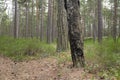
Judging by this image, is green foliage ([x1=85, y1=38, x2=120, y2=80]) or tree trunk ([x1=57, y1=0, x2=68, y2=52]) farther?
tree trunk ([x1=57, y1=0, x2=68, y2=52])

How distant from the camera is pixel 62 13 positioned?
41.4 ft

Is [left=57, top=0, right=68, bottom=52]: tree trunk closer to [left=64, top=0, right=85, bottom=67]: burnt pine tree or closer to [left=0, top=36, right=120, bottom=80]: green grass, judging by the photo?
[left=0, top=36, right=120, bottom=80]: green grass

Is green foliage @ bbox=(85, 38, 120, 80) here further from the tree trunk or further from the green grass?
the tree trunk

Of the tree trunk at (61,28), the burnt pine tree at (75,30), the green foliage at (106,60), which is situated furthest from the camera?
the tree trunk at (61,28)

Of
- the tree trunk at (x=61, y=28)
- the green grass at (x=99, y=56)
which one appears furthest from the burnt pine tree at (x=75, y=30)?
the tree trunk at (x=61, y=28)

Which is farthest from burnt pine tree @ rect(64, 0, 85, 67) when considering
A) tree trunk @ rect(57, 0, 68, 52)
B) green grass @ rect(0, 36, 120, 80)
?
tree trunk @ rect(57, 0, 68, 52)

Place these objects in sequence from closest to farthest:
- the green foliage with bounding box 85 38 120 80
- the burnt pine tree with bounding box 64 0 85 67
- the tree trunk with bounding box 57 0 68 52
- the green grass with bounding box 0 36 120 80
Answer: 1. the green foliage with bounding box 85 38 120 80
2. the green grass with bounding box 0 36 120 80
3. the burnt pine tree with bounding box 64 0 85 67
4. the tree trunk with bounding box 57 0 68 52

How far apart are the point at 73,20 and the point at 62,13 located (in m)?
5.11

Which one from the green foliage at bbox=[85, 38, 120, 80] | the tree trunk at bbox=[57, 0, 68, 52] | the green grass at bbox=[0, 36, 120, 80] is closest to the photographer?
the green foliage at bbox=[85, 38, 120, 80]

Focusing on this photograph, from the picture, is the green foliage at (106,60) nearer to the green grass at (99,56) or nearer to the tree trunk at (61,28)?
the green grass at (99,56)

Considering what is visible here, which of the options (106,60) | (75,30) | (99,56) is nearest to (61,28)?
(75,30)

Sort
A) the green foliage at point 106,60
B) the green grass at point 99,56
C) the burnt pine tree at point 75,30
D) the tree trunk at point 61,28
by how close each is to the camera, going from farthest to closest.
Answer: the tree trunk at point 61,28
the burnt pine tree at point 75,30
the green grass at point 99,56
the green foliage at point 106,60

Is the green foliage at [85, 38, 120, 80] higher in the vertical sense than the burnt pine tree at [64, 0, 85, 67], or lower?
lower

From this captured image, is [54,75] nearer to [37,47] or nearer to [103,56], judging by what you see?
[103,56]
